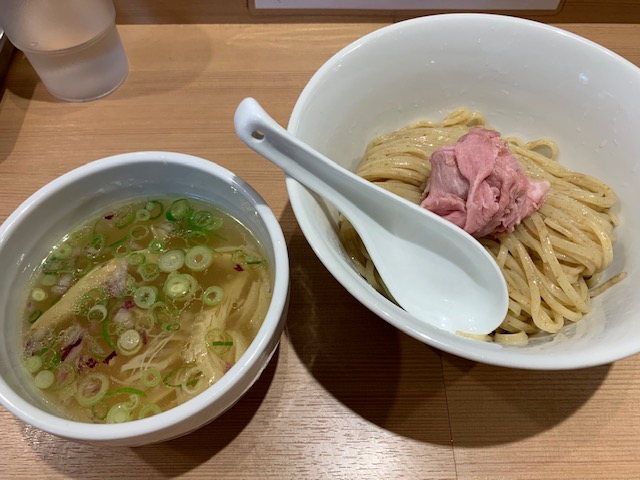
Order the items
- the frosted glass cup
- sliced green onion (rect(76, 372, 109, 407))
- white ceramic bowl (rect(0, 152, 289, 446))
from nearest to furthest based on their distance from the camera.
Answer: white ceramic bowl (rect(0, 152, 289, 446)) < sliced green onion (rect(76, 372, 109, 407)) < the frosted glass cup

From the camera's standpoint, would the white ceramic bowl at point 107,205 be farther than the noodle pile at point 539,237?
No

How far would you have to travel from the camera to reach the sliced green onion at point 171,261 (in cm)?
101

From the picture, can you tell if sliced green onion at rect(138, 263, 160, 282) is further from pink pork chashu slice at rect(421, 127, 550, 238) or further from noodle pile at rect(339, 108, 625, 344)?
pink pork chashu slice at rect(421, 127, 550, 238)

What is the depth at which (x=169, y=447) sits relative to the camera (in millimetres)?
945

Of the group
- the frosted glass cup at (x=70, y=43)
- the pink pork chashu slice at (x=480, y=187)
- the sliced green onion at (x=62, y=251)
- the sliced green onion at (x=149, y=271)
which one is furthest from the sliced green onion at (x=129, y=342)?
the frosted glass cup at (x=70, y=43)

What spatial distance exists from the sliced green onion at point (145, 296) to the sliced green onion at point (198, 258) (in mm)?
83

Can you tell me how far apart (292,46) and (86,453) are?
123 cm

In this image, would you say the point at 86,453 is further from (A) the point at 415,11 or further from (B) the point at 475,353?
(A) the point at 415,11

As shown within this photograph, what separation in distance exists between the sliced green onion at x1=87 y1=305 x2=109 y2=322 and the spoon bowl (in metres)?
0.41

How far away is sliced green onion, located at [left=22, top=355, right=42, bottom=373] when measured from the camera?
2.94 feet

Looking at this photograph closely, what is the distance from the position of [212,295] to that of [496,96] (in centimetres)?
79

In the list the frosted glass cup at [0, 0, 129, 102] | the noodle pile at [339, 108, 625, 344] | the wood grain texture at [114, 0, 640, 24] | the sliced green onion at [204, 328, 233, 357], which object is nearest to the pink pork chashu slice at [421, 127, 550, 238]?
the noodle pile at [339, 108, 625, 344]

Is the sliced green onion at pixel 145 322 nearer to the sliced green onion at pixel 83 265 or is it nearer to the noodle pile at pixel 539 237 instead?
the sliced green onion at pixel 83 265

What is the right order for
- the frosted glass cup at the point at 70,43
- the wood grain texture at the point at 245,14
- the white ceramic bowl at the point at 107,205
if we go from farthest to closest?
the wood grain texture at the point at 245,14, the frosted glass cup at the point at 70,43, the white ceramic bowl at the point at 107,205
